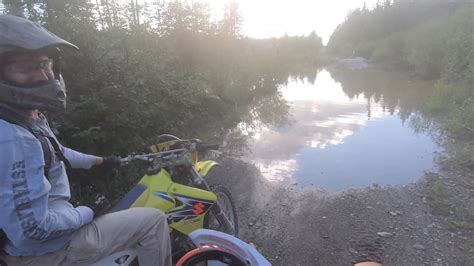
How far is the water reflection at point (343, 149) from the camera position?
232 inches

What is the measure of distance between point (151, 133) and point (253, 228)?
2.06m

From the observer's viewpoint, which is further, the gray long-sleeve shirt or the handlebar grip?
the handlebar grip

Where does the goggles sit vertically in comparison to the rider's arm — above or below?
above

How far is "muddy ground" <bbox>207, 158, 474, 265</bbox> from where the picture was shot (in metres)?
3.54

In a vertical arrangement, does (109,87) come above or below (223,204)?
above

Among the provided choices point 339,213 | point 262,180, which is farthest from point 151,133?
point 339,213

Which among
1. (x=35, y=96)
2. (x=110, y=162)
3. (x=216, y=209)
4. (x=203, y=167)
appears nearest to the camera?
(x=35, y=96)

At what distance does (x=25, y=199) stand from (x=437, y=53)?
23.1 meters

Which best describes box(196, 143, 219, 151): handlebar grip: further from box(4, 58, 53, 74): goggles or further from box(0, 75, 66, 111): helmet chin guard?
box(4, 58, 53, 74): goggles

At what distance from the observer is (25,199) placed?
1.59 metres

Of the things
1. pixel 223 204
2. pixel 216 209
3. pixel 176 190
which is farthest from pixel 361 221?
pixel 176 190

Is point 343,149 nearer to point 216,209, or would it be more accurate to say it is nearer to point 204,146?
point 216,209

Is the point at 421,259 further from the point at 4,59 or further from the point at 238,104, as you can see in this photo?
the point at 238,104

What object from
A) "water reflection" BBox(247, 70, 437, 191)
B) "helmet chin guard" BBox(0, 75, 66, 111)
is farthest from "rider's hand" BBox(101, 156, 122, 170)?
"water reflection" BBox(247, 70, 437, 191)
